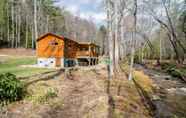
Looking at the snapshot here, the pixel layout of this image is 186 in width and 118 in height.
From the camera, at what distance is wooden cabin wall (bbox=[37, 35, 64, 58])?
33.7 metres

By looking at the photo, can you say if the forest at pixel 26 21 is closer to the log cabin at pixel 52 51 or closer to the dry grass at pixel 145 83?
the log cabin at pixel 52 51

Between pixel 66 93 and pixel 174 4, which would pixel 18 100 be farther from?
pixel 174 4

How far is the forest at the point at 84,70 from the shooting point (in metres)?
11.3

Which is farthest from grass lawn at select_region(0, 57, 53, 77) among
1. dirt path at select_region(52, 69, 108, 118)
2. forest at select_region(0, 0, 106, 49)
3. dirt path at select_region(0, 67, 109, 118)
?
forest at select_region(0, 0, 106, 49)

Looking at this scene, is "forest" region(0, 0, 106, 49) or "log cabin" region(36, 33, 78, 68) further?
"forest" region(0, 0, 106, 49)

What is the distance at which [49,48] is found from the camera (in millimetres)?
34281

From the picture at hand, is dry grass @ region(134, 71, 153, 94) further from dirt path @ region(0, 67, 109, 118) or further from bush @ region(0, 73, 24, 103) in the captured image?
bush @ region(0, 73, 24, 103)

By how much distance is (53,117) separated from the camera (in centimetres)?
979

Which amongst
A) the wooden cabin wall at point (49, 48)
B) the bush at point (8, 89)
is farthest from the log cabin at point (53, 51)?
the bush at point (8, 89)

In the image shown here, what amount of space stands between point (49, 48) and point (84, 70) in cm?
871

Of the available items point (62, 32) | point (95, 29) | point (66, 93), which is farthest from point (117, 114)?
point (95, 29)

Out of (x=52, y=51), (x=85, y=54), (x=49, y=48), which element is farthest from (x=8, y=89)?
(x=85, y=54)

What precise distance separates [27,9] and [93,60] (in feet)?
97.4

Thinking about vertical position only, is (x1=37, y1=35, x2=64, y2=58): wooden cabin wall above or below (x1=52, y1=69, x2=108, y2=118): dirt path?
above
